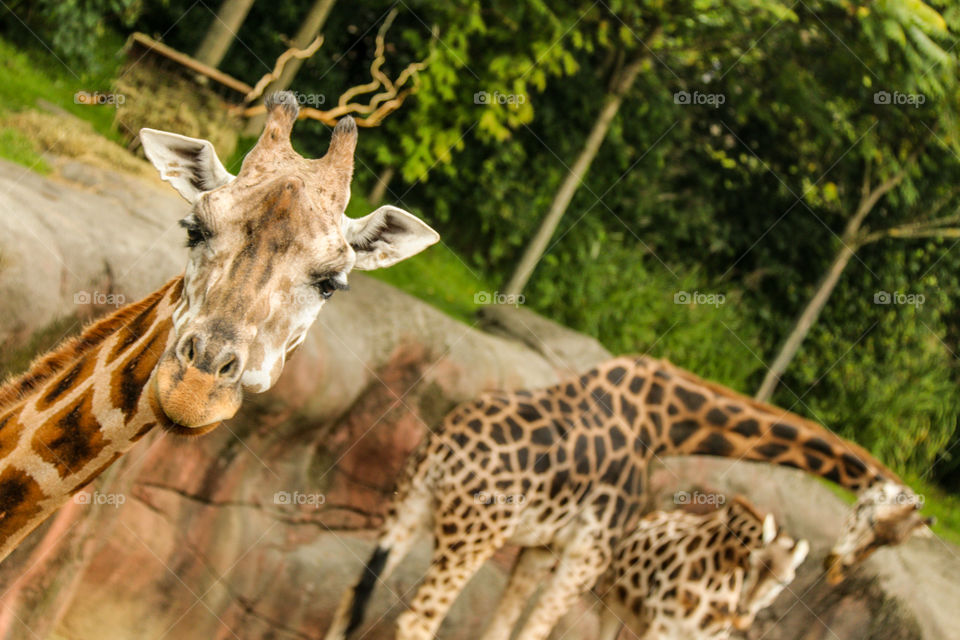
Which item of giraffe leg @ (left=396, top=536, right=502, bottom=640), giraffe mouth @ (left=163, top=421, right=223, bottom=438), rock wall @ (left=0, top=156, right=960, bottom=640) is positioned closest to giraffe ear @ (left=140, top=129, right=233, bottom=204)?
giraffe mouth @ (left=163, top=421, right=223, bottom=438)

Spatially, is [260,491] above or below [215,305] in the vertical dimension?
below

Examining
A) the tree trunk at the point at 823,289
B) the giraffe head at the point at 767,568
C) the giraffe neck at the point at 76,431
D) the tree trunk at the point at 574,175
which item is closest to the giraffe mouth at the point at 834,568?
the giraffe head at the point at 767,568

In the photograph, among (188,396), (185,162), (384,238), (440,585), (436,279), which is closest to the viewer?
(188,396)

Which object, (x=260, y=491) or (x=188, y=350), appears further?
(x=260, y=491)

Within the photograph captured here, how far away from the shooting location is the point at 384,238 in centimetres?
315

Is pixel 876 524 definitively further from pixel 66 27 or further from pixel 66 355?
pixel 66 27

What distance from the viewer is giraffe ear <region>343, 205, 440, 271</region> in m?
3.12

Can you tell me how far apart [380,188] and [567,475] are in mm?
4721

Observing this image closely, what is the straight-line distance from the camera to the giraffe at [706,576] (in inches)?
212

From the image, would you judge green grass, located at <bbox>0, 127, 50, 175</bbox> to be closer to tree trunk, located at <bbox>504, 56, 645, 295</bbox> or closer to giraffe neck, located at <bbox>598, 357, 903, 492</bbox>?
giraffe neck, located at <bbox>598, 357, 903, 492</bbox>

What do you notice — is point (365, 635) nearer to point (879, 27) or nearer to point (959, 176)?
point (879, 27)

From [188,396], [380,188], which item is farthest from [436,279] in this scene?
[188,396]

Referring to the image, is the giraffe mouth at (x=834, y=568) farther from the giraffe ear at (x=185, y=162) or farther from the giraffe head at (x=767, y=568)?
the giraffe ear at (x=185, y=162)

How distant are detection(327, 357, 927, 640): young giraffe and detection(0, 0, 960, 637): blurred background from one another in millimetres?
1546
